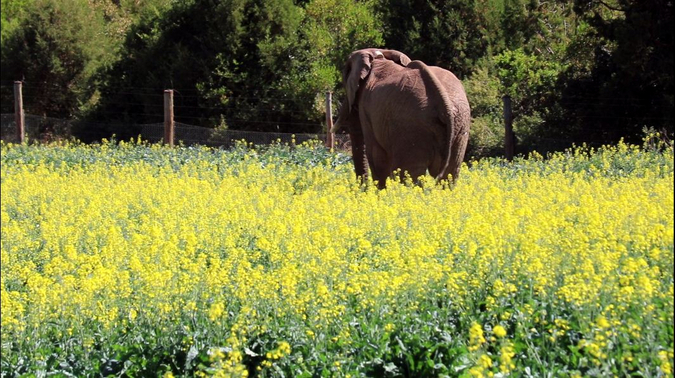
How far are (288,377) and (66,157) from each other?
442 inches

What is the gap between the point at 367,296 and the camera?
5531 millimetres

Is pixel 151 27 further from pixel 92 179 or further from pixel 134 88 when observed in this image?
pixel 92 179

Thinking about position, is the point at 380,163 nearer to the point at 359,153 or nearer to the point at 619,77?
the point at 359,153

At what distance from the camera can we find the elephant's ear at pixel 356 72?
12297 mm

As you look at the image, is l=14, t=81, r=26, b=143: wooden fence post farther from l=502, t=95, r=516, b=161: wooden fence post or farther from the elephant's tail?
the elephant's tail

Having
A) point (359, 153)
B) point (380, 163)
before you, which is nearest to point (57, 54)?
point (359, 153)

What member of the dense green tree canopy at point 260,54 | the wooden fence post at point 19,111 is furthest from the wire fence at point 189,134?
the wooden fence post at point 19,111

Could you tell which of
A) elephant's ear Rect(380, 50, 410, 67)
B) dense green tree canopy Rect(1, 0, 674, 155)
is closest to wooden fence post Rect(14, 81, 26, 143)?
dense green tree canopy Rect(1, 0, 674, 155)

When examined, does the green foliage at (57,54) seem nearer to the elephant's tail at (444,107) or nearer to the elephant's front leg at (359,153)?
the elephant's front leg at (359,153)

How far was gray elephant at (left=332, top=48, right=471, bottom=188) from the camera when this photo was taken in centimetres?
1085

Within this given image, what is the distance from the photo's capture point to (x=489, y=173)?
12.5 m

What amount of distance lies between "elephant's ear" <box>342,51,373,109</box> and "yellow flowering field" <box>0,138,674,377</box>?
4.16m

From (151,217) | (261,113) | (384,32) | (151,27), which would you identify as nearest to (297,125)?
(261,113)

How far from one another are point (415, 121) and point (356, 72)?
5.58 feet
